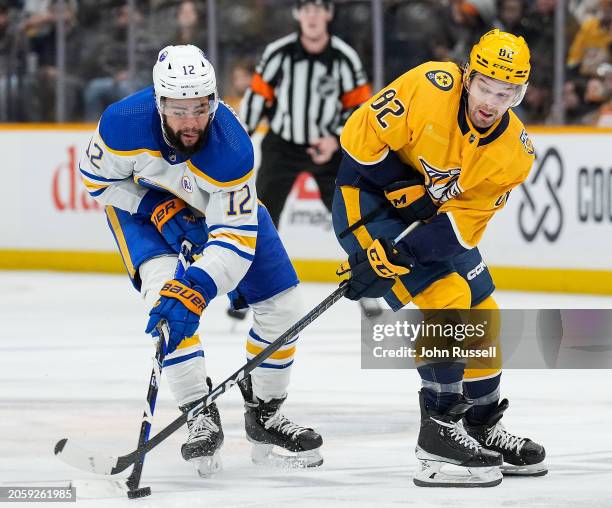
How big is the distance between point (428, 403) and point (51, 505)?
3.10 feet

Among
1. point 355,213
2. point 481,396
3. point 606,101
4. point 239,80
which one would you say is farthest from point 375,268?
point 239,80

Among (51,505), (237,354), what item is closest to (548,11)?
(237,354)

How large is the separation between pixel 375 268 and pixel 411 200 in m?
0.22

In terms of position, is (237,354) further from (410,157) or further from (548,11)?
(548,11)

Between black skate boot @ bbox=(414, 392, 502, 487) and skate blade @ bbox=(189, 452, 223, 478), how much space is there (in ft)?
1.63

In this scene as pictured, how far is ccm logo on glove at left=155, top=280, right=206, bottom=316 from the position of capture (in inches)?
131

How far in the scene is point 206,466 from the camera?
3.54 meters

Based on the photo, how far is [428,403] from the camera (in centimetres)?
354

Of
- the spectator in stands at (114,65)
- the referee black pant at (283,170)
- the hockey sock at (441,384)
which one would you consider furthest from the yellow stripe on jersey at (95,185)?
the spectator in stands at (114,65)

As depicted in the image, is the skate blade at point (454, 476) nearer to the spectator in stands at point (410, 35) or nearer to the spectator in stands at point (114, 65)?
the spectator in stands at point (410, 35)

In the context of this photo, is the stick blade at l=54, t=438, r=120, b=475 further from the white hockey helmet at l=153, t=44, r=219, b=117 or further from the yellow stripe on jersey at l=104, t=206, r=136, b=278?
the white hockey helmet at l=153, t=44, r=219, b=117

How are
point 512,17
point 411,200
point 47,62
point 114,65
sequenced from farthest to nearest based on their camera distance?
1. point 47,62
2. point 114,65
3. point 512,17
4. point 411,200

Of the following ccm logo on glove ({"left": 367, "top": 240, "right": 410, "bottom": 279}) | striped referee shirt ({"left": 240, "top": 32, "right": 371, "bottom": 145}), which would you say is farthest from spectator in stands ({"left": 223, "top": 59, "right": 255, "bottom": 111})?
ccm logo on glove ({"left": 367, "top": 240, "right": 410, "bottom": 279})

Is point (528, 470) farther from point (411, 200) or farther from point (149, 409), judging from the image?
point (149, 409)
